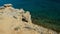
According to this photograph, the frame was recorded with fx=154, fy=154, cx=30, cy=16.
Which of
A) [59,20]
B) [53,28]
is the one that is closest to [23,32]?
[53,28]

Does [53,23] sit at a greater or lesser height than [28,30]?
lesser

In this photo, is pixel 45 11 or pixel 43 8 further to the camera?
pixel 43 8

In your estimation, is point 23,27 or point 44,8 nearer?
point 23,27

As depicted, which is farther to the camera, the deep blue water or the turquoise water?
the deep blue water

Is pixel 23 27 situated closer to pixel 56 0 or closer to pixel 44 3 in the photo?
Result: pixel 44 3

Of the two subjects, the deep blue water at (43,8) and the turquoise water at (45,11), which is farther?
the deep blue water at (43,8)

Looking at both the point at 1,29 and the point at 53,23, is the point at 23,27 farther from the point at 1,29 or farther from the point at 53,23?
the point at 53,23

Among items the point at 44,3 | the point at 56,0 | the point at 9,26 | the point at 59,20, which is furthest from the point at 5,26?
the point at 56,0

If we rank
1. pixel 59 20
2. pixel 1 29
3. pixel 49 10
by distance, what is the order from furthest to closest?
pixel 49 10
pixel 59 20
pixel 1 29

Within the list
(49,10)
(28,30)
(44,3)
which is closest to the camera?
(28,30)
